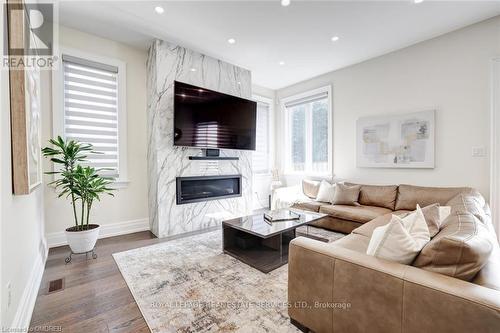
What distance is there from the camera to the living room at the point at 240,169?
1294 millimetres

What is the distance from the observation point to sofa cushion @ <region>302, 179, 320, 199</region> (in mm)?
4386

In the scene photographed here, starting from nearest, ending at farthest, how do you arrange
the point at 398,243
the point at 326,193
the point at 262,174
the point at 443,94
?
the point at 398,243
the point at 443,94
the point at 326,193
the point at 262,174

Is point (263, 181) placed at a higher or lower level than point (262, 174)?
lower

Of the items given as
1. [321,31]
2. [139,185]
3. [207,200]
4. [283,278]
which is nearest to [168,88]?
[139,185]

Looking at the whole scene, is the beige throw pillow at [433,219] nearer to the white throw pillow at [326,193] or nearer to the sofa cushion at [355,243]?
the sofa cushion at [355,243]

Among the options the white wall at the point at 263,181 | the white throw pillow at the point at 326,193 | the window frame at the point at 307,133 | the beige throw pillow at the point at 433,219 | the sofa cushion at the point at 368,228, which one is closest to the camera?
the beige throw pillow at the point at 433,219

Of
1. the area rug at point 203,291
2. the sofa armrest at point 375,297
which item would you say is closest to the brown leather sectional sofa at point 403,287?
the sofa armrest at point 375,297

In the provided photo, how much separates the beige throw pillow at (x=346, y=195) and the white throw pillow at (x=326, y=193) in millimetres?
88

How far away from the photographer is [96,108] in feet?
11.0

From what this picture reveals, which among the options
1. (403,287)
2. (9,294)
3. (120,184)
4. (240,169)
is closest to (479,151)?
(403,287)

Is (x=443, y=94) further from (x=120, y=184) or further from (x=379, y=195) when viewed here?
(x=120, y=184)

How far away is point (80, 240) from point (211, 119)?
244 centimetres

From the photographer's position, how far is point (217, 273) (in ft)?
7.49

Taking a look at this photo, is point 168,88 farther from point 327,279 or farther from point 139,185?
point 327,279
